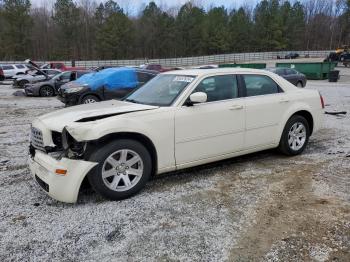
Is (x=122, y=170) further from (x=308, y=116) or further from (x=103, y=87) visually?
(x=103, y=87)

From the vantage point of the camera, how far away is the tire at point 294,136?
5.83m

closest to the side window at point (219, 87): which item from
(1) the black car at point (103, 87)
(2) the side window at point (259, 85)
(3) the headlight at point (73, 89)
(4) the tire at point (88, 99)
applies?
(2) the side window at point (259, 85)

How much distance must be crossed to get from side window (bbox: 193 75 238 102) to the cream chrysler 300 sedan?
1 cm

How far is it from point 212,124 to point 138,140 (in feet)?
3.63

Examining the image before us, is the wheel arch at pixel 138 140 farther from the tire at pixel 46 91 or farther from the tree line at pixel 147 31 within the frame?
the tree line at pixel 147 31

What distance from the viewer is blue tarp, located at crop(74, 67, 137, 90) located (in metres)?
11.7

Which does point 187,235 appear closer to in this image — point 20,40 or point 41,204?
point 41,204

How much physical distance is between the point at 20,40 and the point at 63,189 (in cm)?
6952

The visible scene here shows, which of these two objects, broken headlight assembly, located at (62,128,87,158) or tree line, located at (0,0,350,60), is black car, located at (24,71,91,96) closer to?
broken headlight assembly, located at (62,128,87,158)

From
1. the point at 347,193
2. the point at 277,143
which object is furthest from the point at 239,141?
the point at 347,193

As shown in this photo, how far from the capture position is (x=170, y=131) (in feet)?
14.7

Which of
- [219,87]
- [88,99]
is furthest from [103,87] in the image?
[219,87]

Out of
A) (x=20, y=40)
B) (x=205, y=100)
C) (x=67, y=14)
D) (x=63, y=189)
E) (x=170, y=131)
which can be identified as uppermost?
(x=67, y=14)

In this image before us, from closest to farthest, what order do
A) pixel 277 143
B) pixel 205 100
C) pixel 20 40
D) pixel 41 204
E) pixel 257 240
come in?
pixel 257 240 → pixel 41 204 → pixel 205 100 → pixel 277 143 → pixel 20 40
